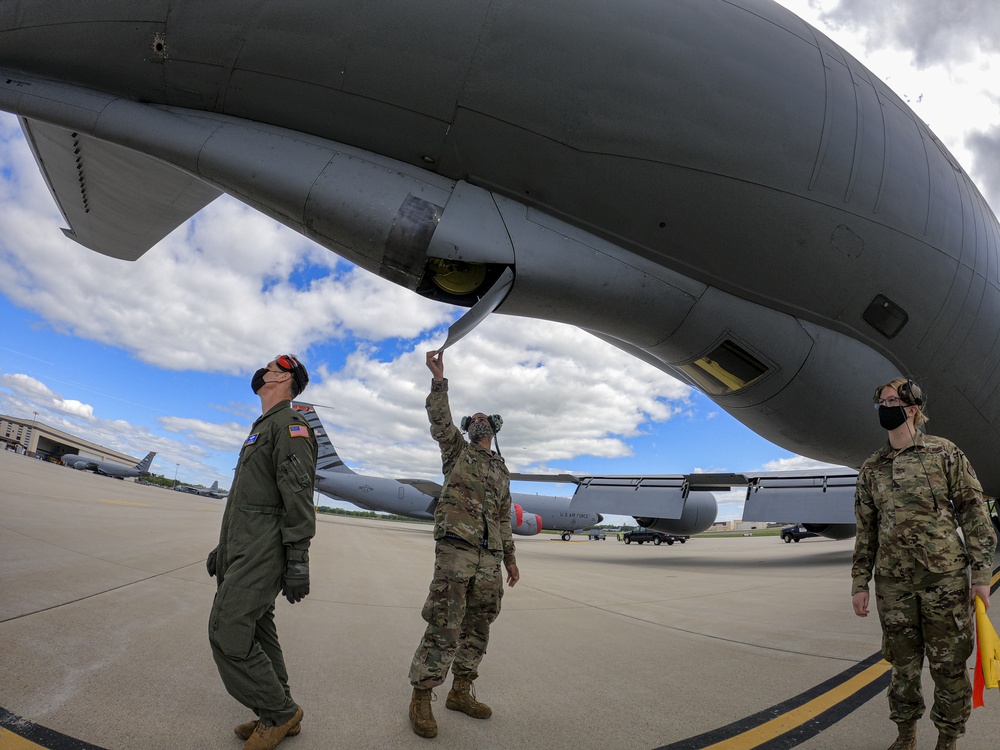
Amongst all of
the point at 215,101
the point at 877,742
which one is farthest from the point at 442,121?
the point at 877,742

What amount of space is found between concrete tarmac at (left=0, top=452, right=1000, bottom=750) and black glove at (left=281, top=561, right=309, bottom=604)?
576mm

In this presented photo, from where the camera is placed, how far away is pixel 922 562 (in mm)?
2307

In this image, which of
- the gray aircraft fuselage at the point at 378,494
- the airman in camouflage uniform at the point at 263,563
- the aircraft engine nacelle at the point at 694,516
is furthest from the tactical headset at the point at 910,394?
the gray aircraft fuselage at the point at 378,494

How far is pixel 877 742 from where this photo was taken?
2.33 meters

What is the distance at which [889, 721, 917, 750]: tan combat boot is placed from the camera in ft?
7.05

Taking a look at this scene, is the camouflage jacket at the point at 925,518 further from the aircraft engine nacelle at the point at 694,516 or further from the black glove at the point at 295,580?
the aircraft engine nacelle at the point at 694,516

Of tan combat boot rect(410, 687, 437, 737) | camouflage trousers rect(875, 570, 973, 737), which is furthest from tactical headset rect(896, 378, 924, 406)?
tan combat boot rect(410, 687, 437, 737)

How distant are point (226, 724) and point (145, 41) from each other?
3382 millimetres

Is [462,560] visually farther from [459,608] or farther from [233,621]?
[233,621]

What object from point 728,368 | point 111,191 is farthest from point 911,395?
point 111,191

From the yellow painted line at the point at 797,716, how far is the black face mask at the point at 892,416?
152 cm

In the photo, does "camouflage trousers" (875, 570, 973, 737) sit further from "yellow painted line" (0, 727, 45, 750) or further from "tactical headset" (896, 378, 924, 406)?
"yellow painted line" (0, 727, 45, 750)

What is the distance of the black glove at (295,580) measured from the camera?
2.03m

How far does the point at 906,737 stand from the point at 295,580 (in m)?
2.64
